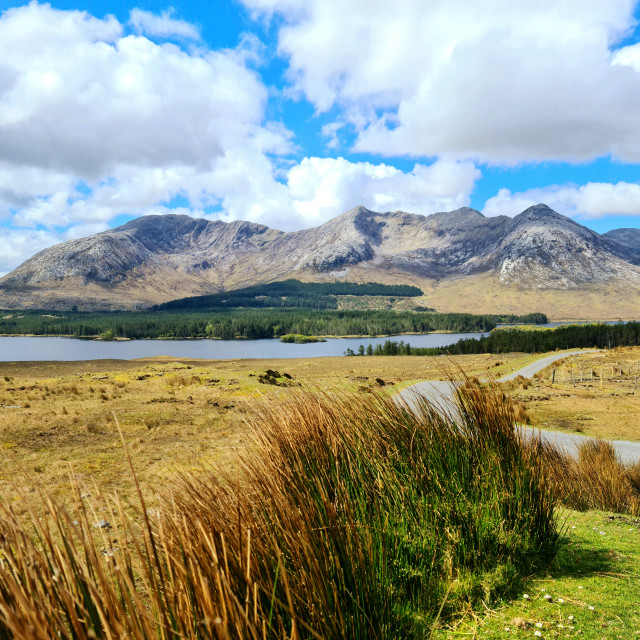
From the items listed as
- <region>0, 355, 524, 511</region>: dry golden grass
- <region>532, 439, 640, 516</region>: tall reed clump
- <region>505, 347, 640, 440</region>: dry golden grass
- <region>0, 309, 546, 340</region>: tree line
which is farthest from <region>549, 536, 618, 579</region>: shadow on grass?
<region>0, 309, 546, 340</region>: tree line

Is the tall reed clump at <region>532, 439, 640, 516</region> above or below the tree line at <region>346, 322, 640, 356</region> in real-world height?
below

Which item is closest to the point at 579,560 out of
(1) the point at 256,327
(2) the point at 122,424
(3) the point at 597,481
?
(3) the point at 597,481

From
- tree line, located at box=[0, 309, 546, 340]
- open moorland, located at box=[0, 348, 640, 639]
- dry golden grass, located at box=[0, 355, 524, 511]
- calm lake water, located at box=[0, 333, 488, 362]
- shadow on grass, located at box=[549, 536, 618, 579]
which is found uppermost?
tree line, located at box=[0, 309, 546, 340]

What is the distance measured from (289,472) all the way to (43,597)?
5.93 ft

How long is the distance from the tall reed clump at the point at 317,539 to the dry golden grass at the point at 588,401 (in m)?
6.20

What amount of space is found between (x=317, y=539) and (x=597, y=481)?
742 cm

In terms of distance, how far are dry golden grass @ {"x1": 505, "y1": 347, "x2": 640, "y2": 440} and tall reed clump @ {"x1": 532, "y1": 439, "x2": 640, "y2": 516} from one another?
132 centimetres

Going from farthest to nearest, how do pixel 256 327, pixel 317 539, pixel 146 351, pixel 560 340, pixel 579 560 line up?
pixel 256 327
pixel 146 351
pixel 560 340
pixel 579 560
pixel 317 539

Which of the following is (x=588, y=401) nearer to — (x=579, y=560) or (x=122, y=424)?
(x=579, y=560)

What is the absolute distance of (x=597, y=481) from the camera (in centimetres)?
768

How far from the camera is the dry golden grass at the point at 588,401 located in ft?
53.6

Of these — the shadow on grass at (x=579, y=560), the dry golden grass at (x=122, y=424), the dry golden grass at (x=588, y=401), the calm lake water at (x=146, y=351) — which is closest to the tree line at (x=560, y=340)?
the calm lake water at (x=146, y=351)

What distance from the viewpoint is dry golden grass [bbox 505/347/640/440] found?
643 inches

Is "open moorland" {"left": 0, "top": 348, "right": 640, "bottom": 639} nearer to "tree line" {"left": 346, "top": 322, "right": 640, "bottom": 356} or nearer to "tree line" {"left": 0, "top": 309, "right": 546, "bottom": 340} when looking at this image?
"tree line" {"left": 346, "top": 322, "right": 640, "bottom": 356}
